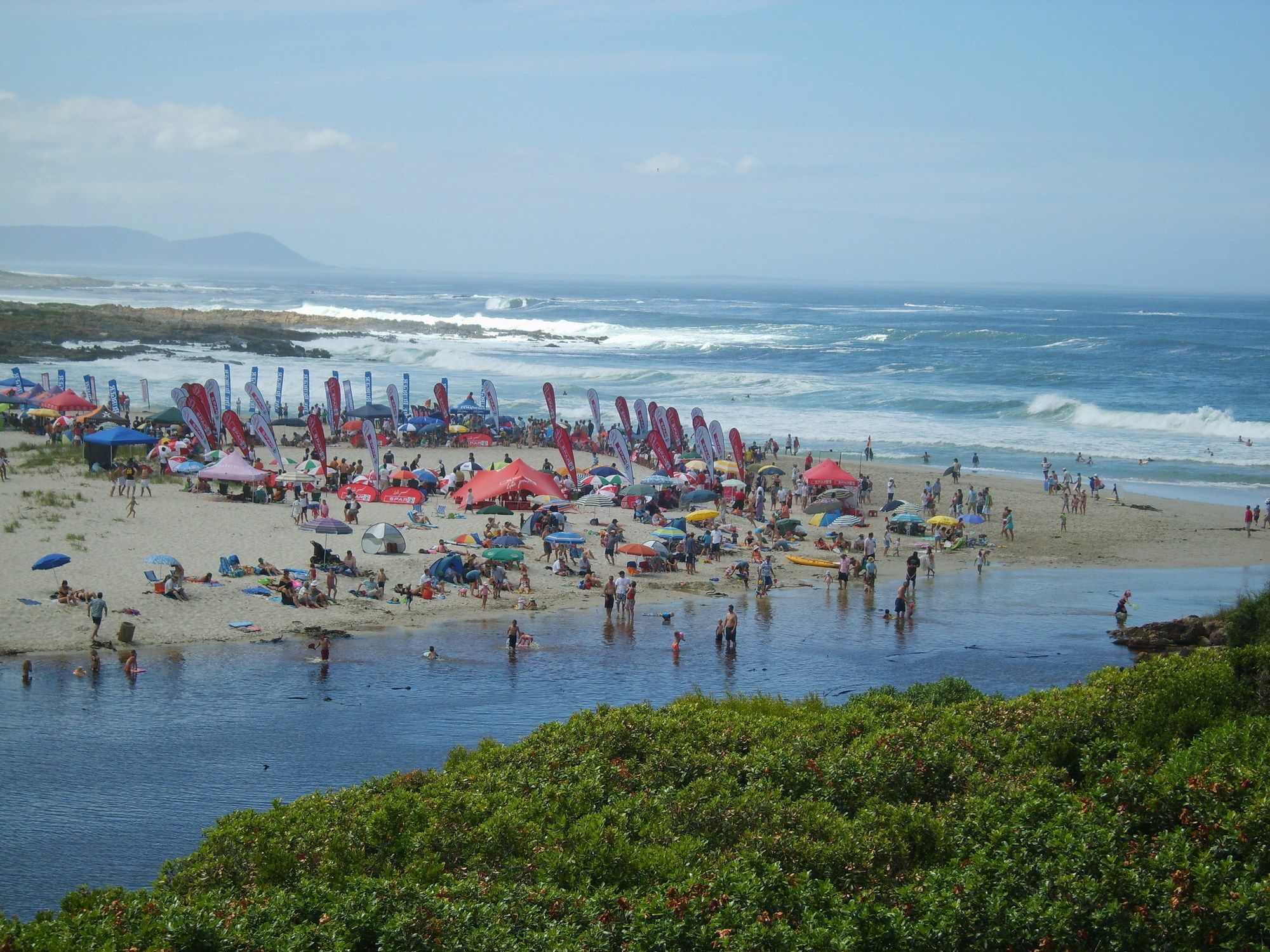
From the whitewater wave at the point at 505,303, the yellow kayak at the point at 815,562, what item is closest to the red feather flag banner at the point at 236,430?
the yellow kayak at the point at 815,562

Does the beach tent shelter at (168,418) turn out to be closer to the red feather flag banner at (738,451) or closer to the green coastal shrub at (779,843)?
the red feather flag banner at (738,451)

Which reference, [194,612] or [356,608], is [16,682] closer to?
[194,612]

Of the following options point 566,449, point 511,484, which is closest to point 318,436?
point 511,484

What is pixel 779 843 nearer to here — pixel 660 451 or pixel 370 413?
pixel 660 451

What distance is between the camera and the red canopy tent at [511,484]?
96.5 ft

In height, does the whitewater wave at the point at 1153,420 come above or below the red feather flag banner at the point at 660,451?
above

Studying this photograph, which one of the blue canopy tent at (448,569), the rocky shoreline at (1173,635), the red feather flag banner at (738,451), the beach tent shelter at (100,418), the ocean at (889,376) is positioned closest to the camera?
the rocky shoreline at (1173,635)

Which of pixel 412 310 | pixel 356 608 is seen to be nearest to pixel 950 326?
pixel 412 310

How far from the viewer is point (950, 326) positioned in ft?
407

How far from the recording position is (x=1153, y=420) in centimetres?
5422

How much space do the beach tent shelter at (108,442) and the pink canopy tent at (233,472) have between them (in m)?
3.10

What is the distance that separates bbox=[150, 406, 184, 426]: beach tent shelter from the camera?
1515 inches

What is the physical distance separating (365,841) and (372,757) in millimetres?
6559

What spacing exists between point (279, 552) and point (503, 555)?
A: 16.1 feet
